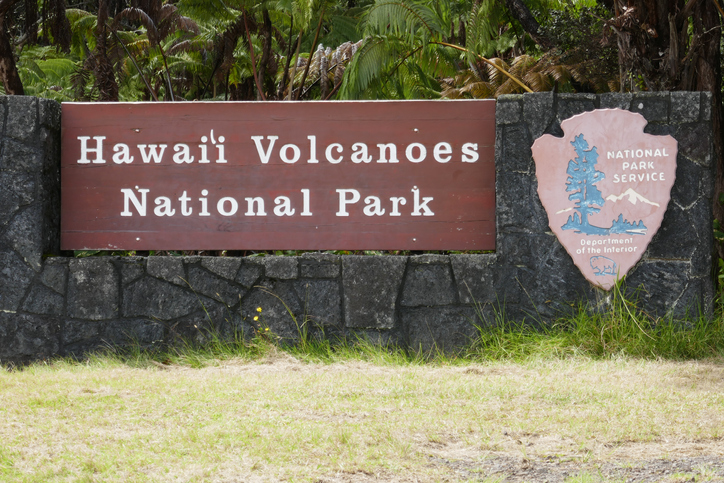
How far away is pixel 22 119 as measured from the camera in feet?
17.4

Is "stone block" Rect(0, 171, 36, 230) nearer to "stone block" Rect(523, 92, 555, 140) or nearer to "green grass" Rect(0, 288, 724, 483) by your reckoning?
"green grass" Rect(0, 288, 724, 483)

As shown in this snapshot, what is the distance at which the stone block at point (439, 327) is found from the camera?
522 cm

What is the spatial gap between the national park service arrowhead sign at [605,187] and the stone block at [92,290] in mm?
3016

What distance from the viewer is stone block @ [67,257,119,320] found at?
5305 mm

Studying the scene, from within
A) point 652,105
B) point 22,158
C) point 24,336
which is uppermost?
point 652,105

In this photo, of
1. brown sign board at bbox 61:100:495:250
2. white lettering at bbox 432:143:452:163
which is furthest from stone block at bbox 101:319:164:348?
white lettering at bbox 432:143:452:163

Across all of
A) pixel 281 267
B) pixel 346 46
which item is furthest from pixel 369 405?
pixel 346 46

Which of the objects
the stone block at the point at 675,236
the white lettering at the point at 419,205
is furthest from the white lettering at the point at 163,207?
the stone block at the point at 675,236

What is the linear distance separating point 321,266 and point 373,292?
15.9 inches

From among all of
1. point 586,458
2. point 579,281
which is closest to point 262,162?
point 579,281

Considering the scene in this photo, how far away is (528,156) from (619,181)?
62cm

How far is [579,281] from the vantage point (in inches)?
203

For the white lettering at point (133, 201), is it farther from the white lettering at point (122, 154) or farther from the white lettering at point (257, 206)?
the white lettering at point (257, 206)

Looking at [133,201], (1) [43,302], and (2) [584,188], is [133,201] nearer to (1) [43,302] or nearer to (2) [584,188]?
(1) [43,302]
